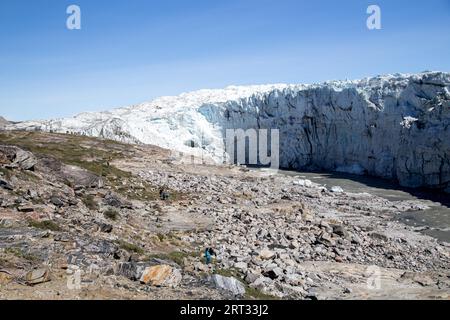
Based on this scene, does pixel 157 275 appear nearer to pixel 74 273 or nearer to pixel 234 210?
pixel 74 273

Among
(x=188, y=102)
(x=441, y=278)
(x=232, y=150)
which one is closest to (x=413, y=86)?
(x=232, y=150)

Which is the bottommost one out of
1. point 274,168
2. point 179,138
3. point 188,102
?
point 274,168

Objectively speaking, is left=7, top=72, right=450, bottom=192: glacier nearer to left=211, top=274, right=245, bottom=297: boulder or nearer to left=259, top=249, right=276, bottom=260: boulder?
left=259, top=249, right=276, bottom=260: boulder

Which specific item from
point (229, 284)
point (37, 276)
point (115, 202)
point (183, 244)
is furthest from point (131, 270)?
point (115, 202)

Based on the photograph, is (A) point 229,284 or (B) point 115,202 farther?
(B) point 115,202

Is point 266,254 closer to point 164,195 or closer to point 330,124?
point 164,195

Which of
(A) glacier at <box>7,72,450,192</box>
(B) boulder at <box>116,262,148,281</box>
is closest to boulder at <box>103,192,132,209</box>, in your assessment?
(B) boulder at <box>116,262,148,281</box>
